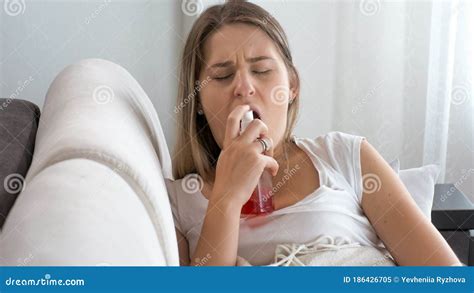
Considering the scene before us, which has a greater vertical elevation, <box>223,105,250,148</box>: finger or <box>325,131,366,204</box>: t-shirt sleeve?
<box>223,105,250,148</box>: finger

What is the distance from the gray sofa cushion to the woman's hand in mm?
335

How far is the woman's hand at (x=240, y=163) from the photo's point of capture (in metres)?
1.21

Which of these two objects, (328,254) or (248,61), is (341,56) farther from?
(328,254)

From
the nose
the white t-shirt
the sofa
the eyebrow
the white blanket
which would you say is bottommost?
the white blanket

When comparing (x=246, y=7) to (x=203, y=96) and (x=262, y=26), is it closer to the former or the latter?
(x=262, y=26)

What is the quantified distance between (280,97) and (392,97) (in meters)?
1.25

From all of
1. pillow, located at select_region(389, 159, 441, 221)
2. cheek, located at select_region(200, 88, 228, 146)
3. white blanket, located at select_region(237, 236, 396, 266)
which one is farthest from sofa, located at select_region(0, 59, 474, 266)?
pillow, located at select_region(389, 159, 441, 221)

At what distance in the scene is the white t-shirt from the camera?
127cm

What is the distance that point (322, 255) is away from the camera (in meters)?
1.20

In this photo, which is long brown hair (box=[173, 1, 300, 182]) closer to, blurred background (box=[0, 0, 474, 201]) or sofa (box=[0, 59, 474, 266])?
sofa (box=[0, 59, 474, 266])

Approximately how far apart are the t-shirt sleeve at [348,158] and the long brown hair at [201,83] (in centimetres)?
11

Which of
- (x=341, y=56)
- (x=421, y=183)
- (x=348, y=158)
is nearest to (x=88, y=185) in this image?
(x=348, y=158)

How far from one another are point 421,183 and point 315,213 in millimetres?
382

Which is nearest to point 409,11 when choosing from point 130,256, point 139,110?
point 139,110
